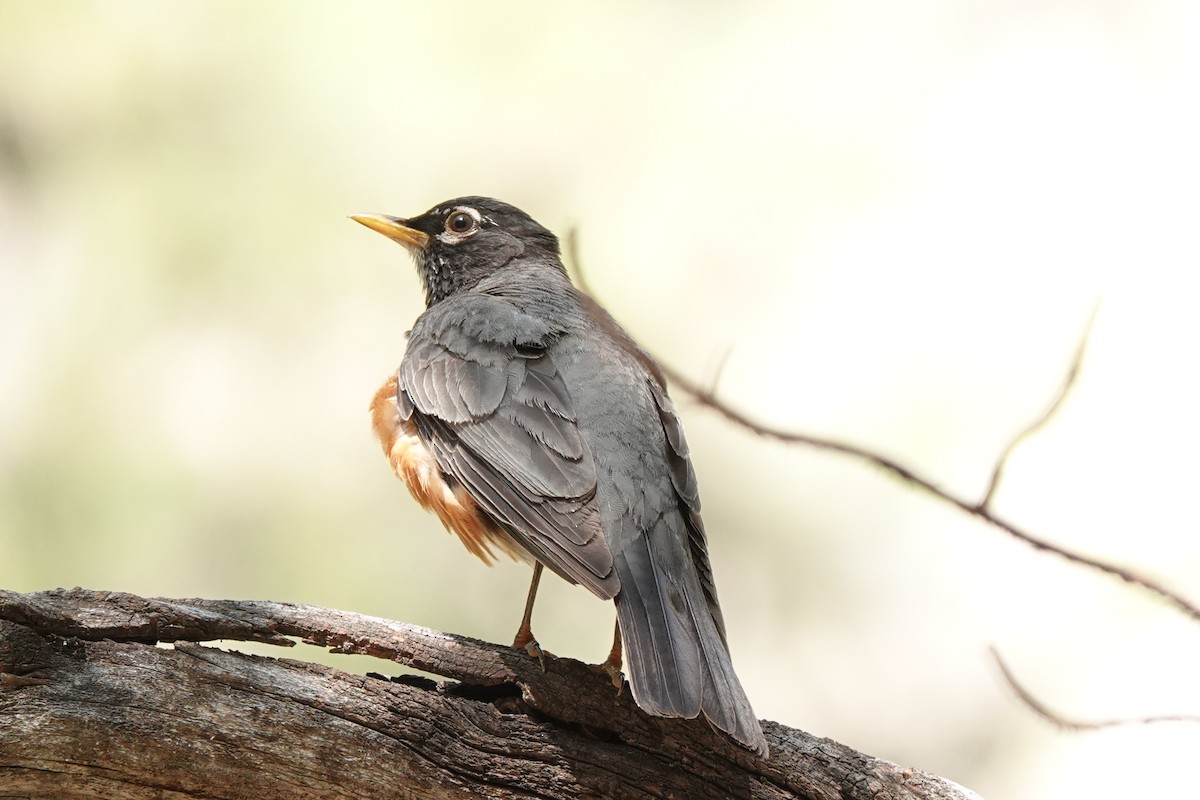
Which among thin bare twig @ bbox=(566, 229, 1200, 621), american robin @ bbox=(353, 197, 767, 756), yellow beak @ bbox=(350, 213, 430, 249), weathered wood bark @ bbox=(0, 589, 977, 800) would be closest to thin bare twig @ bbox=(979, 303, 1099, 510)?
thin bare twig @ bbox=(566, 229, 1200, 621)

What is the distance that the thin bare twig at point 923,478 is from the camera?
479cm

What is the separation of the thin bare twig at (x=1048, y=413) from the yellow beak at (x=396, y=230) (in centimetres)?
259

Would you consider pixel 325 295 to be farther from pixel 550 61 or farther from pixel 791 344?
pixel 791 344

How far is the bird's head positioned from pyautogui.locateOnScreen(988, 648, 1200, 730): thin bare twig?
263 cm

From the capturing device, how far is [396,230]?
15.9 feet

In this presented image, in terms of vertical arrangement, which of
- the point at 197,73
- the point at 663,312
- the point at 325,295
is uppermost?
the point at 197,73

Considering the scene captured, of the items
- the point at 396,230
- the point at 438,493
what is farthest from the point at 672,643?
the point at 396,230

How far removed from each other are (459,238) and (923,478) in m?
2.27

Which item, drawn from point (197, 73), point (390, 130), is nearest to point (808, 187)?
point (390, 130)

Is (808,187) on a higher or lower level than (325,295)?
higher

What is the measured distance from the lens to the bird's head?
484cm

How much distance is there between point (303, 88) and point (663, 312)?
6.62 ft

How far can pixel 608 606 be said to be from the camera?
490 centimetres

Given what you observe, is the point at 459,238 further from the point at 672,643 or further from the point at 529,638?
the point at 672,643
